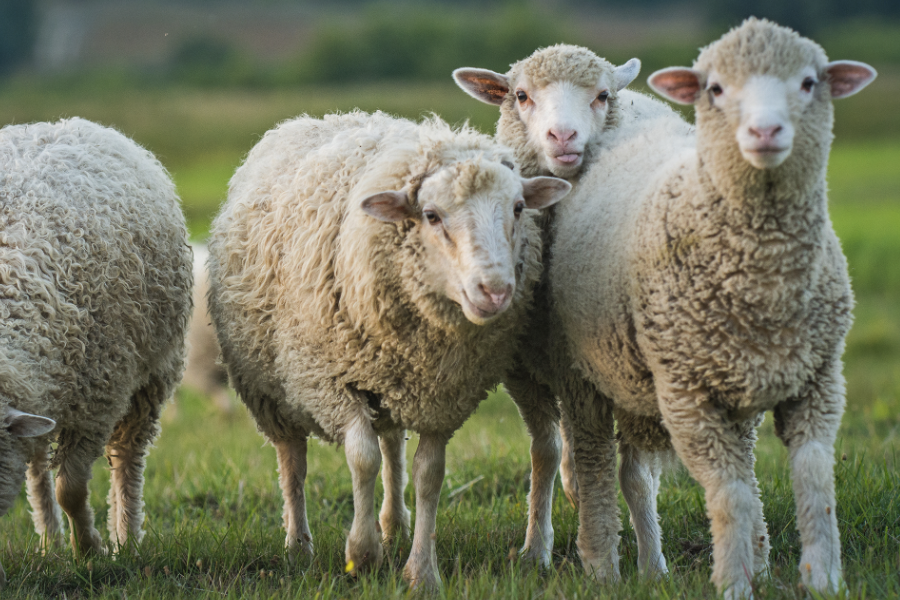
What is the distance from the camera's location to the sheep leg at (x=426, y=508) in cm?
410

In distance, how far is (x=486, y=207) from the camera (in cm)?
370

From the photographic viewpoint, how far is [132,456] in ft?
17.4

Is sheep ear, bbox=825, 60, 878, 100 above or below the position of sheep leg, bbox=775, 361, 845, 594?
above

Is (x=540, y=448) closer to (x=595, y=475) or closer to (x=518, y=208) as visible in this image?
(x=595, y=475)

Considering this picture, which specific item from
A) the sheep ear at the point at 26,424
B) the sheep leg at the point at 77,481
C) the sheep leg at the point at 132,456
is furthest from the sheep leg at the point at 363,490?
the sheep leg at the point at 132,456

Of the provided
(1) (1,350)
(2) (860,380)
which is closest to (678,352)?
(1) (1,350)

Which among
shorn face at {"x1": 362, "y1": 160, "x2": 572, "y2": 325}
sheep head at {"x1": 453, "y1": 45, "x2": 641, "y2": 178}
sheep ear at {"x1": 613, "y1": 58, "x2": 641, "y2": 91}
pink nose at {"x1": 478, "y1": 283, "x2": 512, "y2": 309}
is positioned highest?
sheep ear at {"x1": 613, "y1": 58, "x2": 641, "y2": 91}

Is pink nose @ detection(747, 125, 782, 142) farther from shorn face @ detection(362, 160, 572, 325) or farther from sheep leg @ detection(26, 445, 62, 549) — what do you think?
sheep leg @ detection(26, 445, 62, 549)

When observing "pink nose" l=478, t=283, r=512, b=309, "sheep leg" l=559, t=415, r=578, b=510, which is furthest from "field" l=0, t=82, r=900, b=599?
"pink nose" l=478, t=283, r=512, b=309

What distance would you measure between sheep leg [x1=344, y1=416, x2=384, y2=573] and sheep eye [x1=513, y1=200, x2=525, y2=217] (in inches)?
40.9

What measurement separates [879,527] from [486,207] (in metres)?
2.12

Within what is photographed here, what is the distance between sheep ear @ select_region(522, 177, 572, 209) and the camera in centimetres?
398

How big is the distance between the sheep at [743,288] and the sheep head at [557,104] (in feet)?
1.82

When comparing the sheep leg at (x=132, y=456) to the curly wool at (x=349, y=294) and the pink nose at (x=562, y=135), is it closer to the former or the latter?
the curly wool at (x=349, y=294)
